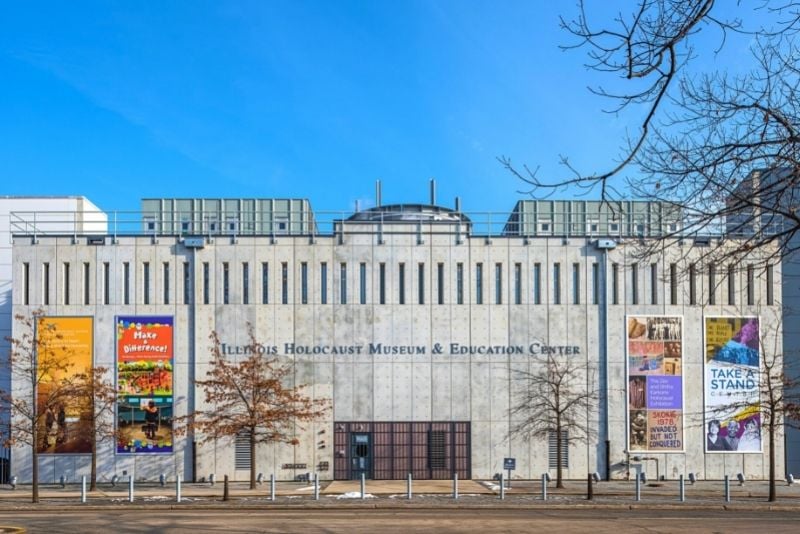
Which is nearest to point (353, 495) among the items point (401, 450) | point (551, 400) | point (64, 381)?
point (401, 450)

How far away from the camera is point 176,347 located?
109ft

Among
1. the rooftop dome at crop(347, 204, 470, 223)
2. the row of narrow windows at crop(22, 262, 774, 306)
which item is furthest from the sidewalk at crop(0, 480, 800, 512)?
the rooftop dome at crop(347, 204, 470, 223)

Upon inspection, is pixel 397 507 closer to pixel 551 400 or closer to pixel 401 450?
pixel 401 450

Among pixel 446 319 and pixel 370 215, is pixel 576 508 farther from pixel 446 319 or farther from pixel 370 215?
pixel 370 215

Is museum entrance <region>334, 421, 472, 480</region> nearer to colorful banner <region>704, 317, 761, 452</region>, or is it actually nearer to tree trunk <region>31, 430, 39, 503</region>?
colorful banner <region>704, 317, 761, 452</region>

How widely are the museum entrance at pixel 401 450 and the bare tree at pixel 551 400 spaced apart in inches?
101

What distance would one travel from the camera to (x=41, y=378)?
1236 inches

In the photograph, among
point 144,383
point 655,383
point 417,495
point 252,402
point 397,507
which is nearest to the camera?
point 397,507

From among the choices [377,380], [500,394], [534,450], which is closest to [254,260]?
[377,380]

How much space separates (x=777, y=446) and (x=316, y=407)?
68.0 ft

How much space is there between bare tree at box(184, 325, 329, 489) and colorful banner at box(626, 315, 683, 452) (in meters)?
13.8

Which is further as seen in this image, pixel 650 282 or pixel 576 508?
pixel 650 282

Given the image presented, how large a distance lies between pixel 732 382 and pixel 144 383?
2610 cm

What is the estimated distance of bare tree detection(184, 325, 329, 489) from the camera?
95.6 ft
